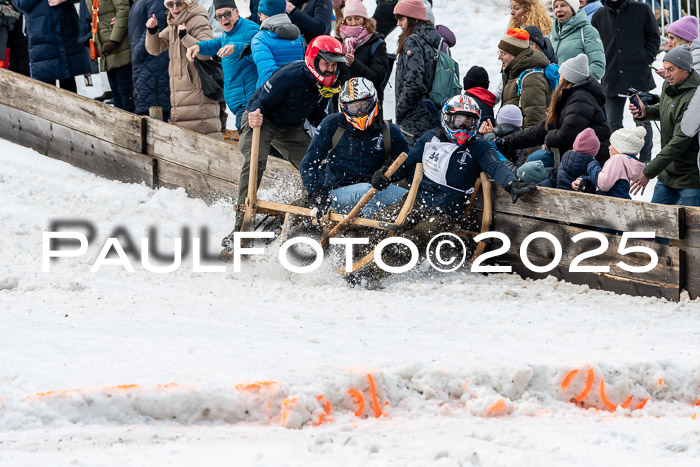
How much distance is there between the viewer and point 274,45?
8.38 meters

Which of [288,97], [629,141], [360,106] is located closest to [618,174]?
[629,141]

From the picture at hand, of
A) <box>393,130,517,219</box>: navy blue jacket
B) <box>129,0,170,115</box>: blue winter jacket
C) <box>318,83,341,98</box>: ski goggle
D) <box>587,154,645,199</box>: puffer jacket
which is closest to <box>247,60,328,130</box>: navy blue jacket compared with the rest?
<box>318,83,341,98</box>: ski goggle

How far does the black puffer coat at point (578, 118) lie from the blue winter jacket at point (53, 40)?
598 cm

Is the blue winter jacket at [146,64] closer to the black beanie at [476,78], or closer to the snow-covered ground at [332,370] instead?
the snow-covered ground at [332,370]

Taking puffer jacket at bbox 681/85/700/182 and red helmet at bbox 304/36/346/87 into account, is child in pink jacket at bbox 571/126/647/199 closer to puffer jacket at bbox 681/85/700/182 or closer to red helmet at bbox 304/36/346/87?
puffer jacket at bbox 681/85/700/182

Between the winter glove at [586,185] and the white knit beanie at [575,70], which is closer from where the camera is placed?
the winter glove at [586,185]

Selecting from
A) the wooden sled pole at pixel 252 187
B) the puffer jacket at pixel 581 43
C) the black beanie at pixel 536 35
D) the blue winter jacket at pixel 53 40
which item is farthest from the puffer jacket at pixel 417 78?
the blue winter jacket at pixel 53 40

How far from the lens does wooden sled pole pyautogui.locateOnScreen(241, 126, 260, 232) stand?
762 centimetres

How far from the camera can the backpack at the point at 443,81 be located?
824cm

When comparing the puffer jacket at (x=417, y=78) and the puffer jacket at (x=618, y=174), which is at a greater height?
the puffer jacket at (x=417, y=78)

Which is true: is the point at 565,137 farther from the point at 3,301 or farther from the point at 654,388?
the point at 3,301

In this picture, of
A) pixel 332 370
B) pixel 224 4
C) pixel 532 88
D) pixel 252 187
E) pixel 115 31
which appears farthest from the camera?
pixel 115 31

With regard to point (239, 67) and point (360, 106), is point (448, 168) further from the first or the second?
point (239, 67)

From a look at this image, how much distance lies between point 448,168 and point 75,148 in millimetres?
4833
